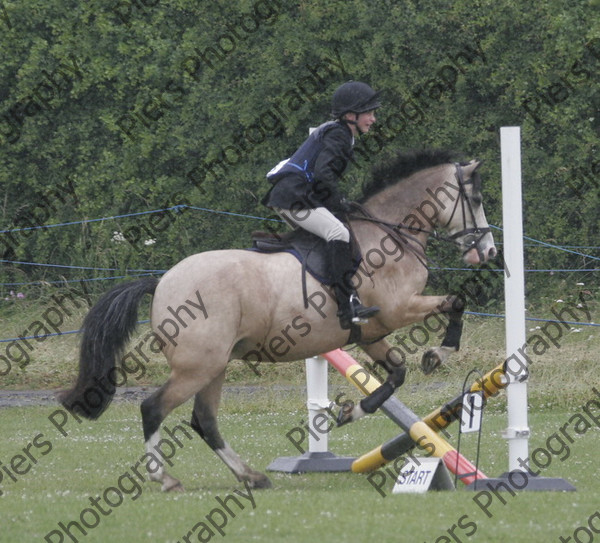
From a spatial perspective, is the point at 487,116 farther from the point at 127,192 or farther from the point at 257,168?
the point at 127,192

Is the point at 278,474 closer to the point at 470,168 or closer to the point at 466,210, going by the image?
the point at 466,210

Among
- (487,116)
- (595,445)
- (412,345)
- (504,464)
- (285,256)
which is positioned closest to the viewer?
(285,256)

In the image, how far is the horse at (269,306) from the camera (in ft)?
26.5

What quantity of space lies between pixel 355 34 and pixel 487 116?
97.4 inches

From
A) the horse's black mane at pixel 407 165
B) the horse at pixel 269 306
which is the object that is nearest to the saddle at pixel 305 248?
the horse at pixel 269 306

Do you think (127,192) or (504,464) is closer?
(504,464)

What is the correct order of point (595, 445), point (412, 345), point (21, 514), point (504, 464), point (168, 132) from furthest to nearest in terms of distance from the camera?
point (168, 132)
point (412, 345)
point (595, 445)
point (504, 464)
point (21, 514)

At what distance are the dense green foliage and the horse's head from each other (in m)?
7.76

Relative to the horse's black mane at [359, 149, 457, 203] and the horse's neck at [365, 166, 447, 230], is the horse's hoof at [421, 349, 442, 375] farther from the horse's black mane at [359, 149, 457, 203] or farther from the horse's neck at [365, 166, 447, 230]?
the horse's black mane at [359, 149, 457, 203]

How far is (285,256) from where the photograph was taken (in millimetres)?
8383

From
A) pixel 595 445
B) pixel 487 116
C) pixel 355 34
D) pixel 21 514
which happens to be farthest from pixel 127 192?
pixel 21 514

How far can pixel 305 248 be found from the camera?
Answer: 8.41m

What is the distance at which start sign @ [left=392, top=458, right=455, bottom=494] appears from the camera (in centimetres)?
765

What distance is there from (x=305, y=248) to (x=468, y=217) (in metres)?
1.34
